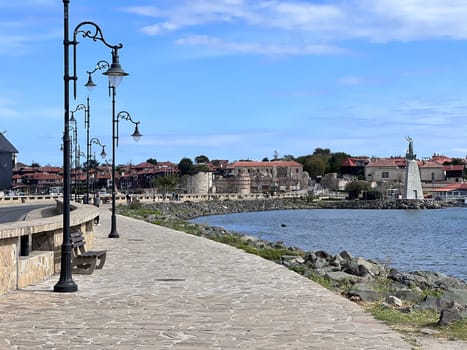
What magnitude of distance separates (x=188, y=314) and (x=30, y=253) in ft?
16.3

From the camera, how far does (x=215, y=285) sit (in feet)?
46.5

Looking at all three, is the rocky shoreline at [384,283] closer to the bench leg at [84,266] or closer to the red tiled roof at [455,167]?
the bench leg at [84,266]

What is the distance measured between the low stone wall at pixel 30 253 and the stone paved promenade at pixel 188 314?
0.30 meters

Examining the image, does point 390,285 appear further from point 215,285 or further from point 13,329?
point 13,329

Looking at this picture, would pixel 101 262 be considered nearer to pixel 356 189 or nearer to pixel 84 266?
pixel 84 266

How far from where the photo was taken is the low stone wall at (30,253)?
40.4ft

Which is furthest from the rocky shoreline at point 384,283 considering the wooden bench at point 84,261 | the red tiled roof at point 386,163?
the red tiled roof at point 386,163

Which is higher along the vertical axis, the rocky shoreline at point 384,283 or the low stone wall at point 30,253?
the low stone wall at point 30,253

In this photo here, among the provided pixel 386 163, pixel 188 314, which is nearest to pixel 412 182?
pixel 386 163

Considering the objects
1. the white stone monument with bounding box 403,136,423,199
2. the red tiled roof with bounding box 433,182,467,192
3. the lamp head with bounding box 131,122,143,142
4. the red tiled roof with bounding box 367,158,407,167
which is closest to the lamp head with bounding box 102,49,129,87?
the lamp head with bounding box 131,122,143,142

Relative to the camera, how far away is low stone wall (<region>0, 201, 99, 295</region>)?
12328 mm

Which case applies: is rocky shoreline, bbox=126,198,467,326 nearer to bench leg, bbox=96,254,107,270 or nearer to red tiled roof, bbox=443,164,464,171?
bench leg, bbox=96,254,107,270

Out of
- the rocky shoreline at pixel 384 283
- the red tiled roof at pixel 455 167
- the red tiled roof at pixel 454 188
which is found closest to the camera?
the rocky shoreline at pixel 384 283

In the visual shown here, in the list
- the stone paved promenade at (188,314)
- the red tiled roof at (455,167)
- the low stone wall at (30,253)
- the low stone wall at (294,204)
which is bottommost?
the low stone wall at (294,204)
